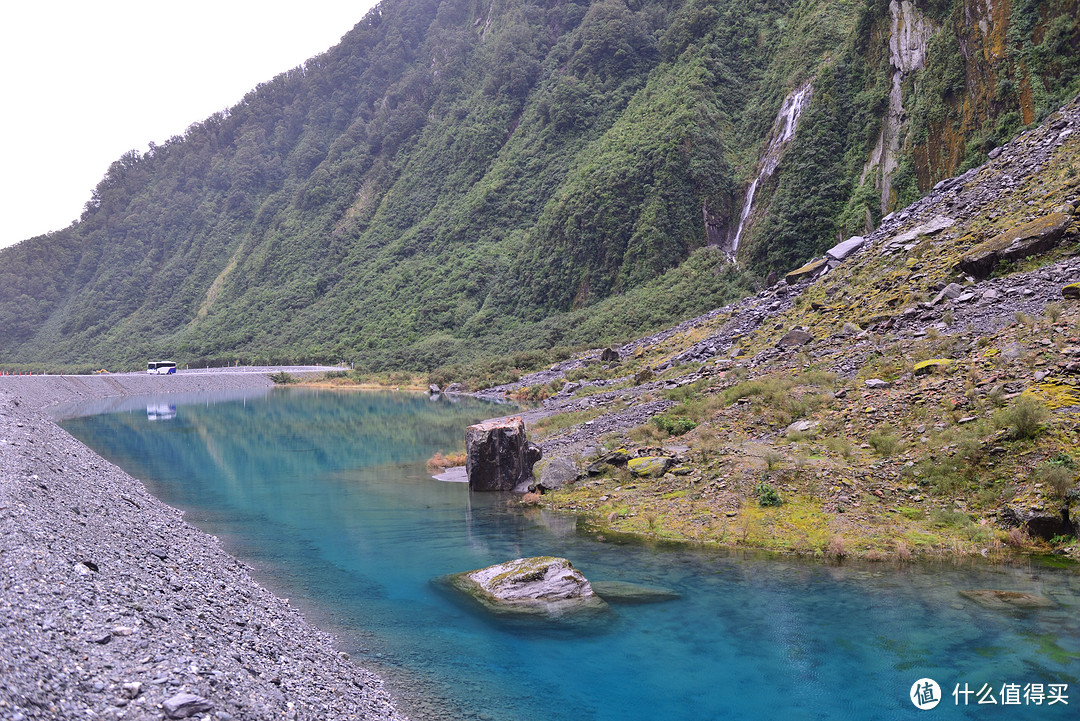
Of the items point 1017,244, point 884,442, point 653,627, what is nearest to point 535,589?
point 653,627

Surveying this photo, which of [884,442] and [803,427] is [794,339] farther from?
[884,442]

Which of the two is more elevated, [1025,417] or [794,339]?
[794,339]

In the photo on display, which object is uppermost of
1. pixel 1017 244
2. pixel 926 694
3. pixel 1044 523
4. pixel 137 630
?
pixel 1017 244

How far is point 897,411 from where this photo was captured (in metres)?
21.8

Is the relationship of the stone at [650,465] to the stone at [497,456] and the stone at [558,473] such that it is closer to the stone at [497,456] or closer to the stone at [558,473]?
the stone at [558,473]

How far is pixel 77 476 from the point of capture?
21.2 metres

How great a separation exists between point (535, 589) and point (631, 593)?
2120 millimetres

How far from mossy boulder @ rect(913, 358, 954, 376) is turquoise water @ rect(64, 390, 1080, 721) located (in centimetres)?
780

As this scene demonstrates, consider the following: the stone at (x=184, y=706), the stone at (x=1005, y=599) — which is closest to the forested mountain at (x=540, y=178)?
the stone at (x=1005, y=599)

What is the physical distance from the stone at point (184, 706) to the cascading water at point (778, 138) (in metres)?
72.9

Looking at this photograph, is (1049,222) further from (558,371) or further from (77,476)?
(558,371)

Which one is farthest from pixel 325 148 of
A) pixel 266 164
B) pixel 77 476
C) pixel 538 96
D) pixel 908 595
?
pixel 908 595

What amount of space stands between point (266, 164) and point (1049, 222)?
19497 cm

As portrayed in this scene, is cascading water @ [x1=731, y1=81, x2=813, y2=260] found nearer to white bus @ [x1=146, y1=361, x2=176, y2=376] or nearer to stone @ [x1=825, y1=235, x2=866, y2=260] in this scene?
stone @ [x1=825, y1=235, x2=866, y2=260]
